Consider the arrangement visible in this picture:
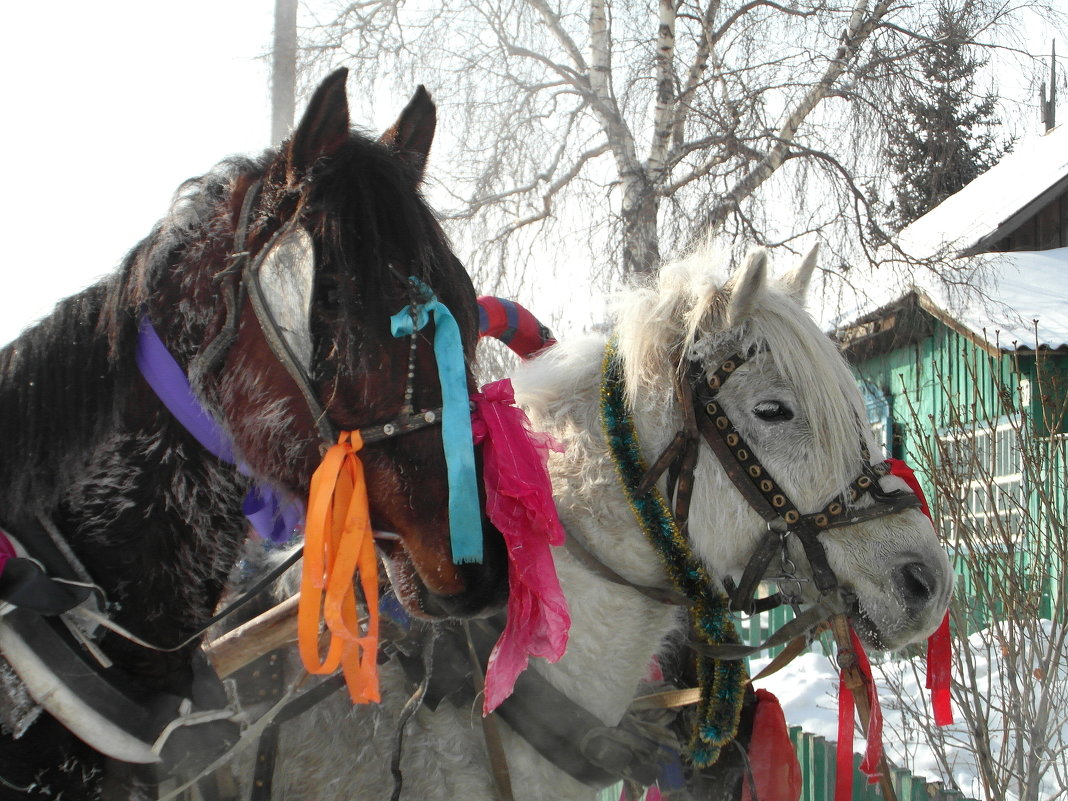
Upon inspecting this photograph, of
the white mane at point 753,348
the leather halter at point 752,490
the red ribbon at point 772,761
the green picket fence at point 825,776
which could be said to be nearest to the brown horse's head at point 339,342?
the leather halter at point 752,490

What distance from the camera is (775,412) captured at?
2281 millimetres

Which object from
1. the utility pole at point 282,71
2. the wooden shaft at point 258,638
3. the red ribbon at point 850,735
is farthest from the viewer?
the utility pole at point 282,71

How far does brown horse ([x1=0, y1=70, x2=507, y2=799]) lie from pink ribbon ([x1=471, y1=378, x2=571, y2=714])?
11 centimetres

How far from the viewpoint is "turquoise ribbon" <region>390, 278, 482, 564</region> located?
1.43 metres

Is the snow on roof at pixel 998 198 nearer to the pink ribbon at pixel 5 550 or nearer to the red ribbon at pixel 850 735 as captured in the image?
the red ribbon at pixel 850 735

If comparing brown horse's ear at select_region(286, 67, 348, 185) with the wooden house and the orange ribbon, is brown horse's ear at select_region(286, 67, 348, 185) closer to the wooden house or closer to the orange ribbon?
the orange ribbon

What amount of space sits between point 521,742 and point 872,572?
1.01 meters

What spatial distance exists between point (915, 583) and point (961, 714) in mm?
3020

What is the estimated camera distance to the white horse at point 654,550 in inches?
83.5

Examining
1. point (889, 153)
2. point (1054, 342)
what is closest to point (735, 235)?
point (889, 153)

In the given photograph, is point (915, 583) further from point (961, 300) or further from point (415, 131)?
point (961, 300)

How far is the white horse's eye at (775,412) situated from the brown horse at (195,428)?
1056 mm

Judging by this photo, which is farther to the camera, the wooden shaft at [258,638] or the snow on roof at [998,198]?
the snow on roof at [998,198]

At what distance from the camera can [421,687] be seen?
6.87ft
